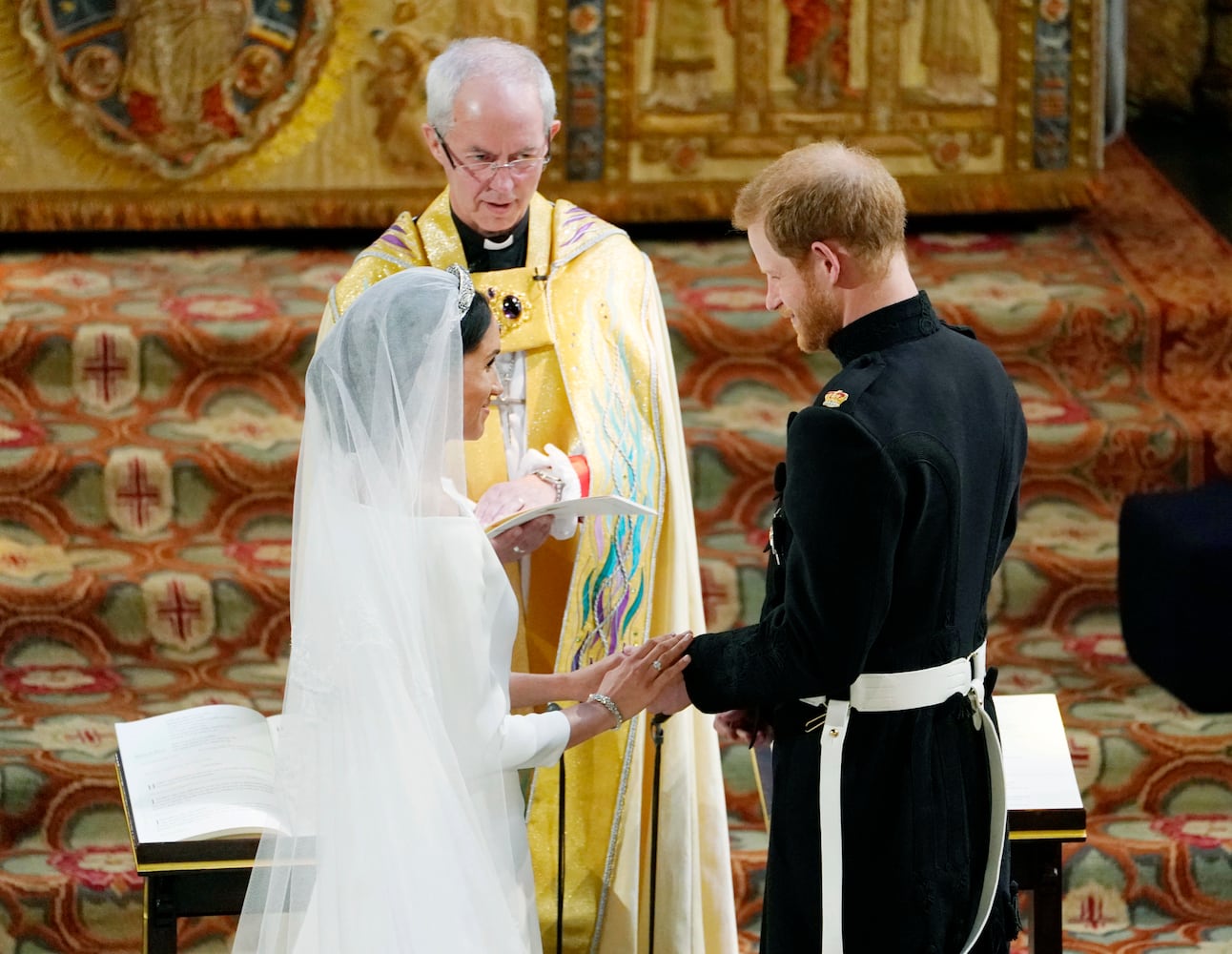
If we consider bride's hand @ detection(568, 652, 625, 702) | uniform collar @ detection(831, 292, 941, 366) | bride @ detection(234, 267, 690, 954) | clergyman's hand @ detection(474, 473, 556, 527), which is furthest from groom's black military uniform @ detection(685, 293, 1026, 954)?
clergyman's hand @ detection(474, 473, 556, 527)

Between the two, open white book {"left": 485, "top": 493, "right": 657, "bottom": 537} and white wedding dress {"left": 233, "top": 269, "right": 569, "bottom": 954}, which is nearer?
white wedding dress {"left": 233, "top": 269, "right": 569, "bottom": 954}

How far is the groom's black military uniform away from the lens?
2.43 meters

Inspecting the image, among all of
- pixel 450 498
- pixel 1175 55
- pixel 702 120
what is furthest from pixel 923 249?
pixel 450 498

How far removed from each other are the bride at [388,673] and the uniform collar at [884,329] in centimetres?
55

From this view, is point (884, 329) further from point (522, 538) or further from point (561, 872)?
point (561, 872)

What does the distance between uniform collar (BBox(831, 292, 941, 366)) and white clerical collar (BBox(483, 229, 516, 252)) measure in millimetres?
1113

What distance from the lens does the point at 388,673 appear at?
260 cm

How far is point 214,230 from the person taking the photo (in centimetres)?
672

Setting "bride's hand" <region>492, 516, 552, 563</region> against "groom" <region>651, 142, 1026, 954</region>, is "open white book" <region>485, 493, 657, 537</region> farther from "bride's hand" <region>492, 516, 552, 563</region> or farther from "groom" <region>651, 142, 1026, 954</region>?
"groom" <region>651, 142, 1026, 954</region>

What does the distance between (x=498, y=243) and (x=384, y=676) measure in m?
1.17

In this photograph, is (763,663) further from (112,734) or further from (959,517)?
(112,734)

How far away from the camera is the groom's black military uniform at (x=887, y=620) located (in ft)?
7.97

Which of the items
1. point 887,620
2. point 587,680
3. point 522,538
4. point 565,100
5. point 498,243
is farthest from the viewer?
point 565,100

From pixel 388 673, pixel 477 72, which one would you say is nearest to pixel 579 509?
pixel 388 673
